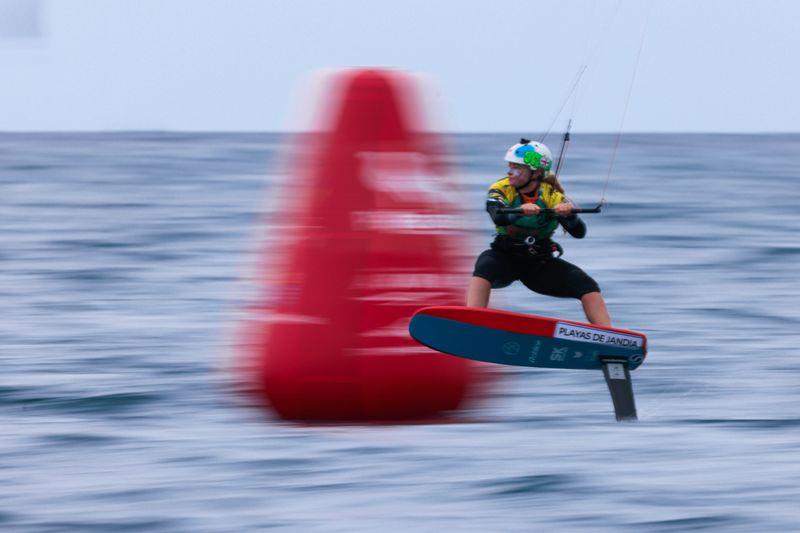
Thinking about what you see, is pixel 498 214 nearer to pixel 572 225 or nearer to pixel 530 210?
pixel 530 210

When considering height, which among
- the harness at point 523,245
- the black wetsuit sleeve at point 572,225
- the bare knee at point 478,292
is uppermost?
the black wetsuit sleeve at point 572,225

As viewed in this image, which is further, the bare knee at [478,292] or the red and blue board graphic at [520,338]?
the bare knee at [478,292]

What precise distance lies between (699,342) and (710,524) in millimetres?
2755

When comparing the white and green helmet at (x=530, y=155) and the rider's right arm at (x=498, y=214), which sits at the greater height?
the white and green helmet at (x=530, y=155)

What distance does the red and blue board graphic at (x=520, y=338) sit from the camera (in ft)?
15.6

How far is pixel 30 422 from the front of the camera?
5.11 m

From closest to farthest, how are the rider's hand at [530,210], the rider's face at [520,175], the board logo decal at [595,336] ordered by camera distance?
the rider's hand at [530,210]
the rider's face at [520,175]
the board logo decal at [595,336]

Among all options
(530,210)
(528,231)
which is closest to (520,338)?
(528,231)

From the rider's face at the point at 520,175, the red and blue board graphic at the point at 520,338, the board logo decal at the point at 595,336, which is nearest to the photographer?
the red and blue board graphic at the point at 520,338

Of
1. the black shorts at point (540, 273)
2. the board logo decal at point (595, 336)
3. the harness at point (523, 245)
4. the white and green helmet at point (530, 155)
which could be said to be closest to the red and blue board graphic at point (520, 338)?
the board logo decal at point (595, 336)

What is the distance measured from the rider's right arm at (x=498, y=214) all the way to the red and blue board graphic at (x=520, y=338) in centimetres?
28

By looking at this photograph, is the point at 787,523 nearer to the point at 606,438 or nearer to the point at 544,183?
the point at 606,438

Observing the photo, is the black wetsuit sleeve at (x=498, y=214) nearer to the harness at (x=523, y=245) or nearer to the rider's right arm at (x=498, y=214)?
the rider's right arm at (x=498, y=214)

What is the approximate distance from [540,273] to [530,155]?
43 centimetres
